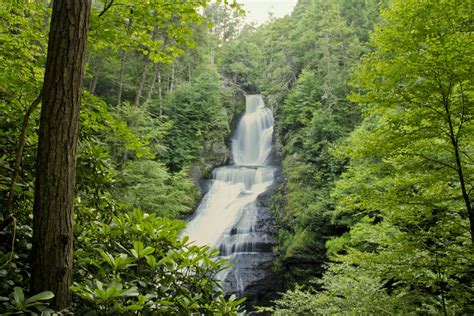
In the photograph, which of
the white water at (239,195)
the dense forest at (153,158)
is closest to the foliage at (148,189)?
the white water at (239,195)

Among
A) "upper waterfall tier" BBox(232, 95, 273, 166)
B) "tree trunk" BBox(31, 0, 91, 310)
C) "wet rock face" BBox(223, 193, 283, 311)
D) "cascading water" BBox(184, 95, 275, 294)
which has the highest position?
"upper waterfall tier" BBox(232, 95, 273, 166)

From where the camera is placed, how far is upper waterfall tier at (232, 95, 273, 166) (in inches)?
910

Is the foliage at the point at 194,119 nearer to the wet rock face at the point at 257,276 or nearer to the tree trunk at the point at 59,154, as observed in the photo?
the wet rock face at the point at 257,276

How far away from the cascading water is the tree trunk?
889 centimetres

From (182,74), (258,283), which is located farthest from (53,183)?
(182,74)

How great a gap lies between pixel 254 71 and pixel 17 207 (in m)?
32.9

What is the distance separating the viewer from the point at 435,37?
3682mm

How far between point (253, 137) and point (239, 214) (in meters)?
10.2

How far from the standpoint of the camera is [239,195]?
17766 mm

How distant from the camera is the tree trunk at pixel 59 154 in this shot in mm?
1606

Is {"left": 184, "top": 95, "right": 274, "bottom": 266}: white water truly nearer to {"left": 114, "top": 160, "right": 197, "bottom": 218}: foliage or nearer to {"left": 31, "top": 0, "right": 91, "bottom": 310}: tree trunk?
{"left": 114, "top": 160, "right": 197, "bottom": 218}: foliage

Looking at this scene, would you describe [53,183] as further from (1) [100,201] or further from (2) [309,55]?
(2) [309,55]

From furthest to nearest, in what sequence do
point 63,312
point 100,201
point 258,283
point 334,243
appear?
1. point 258,283
2. point 334,243
3. point 100,201
4. point 63,312

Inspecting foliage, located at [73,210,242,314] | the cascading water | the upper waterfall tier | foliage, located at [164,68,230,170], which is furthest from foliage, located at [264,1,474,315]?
the upper waterfall tier
